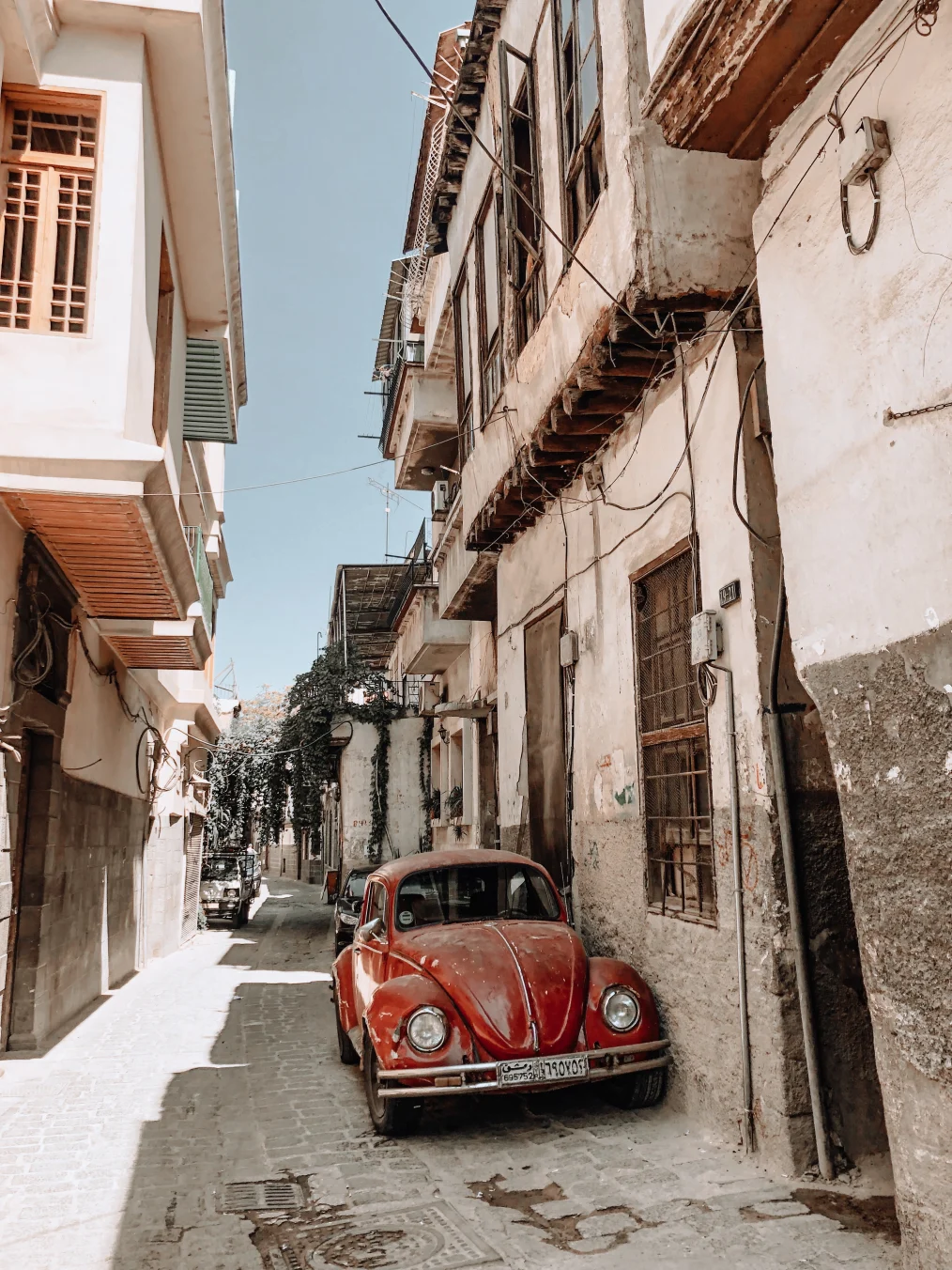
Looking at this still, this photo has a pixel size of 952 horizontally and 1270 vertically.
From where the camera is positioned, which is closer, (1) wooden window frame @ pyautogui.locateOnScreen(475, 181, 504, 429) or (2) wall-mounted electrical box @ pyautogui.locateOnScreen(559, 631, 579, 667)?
(2) wall-mounted electrical box @ pyautogui.locateOnScreen(559, 631, 579, 667)

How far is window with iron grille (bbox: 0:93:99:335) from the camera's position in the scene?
7.16m

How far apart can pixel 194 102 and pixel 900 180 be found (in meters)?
6.47

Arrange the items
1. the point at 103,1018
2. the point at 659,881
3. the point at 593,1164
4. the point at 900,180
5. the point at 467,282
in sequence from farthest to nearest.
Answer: the point at 467,282 < the point at 103,1018 < the point at 659,881 < the point at 593,1164 < the point at 900,180

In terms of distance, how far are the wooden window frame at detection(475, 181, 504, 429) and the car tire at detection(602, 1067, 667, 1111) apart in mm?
6510

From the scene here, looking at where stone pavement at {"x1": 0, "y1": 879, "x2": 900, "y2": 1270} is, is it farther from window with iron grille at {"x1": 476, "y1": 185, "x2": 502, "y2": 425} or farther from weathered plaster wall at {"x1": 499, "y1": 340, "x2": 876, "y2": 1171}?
window with iron grille at {"x1": 476, "y1": 185, "x2": 502, "y2": 425}

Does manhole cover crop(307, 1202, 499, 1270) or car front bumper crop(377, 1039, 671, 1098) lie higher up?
car front bumper crop(377, 1039, 671, 1098)

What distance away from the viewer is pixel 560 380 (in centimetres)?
751

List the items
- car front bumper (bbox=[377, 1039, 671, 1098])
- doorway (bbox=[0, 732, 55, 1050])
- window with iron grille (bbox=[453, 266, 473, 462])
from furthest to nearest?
window with iron grille (bbox=[453, 266, 473, 462])
doorway (bbox=[0, 732, 55, 1050])
car front bumper (bbox=[377, 1039, 671, 1098])

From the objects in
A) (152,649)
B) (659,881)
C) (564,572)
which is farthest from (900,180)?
(152,649)

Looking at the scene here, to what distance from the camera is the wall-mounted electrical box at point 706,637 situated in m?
5.77

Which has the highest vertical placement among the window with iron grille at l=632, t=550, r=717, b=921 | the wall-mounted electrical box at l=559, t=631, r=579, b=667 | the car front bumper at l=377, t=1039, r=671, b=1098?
the wall-mounted electrical box at l=559, t=631, r=579, b=667

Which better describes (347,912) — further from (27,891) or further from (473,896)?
(473,896)

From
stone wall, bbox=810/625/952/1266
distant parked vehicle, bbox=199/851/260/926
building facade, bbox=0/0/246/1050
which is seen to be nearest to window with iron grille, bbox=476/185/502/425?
building facade, bbox=0/0/246/1050

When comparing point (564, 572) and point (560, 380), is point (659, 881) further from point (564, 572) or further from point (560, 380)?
point (560, 380)
